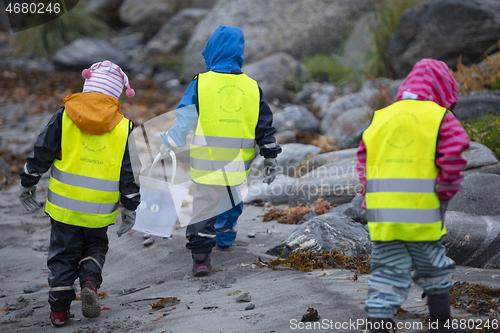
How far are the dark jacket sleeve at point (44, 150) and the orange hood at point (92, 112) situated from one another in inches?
5.0

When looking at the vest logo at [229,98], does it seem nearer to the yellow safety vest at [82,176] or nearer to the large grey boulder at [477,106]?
the yellow safety vest at [82,176]

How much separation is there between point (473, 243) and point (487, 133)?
8.83 ft

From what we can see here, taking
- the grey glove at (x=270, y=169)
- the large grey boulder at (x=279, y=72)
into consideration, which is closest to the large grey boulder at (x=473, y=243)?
the grey glove at (x=270, y=169)

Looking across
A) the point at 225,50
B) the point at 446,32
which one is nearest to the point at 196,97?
the point at 225,50

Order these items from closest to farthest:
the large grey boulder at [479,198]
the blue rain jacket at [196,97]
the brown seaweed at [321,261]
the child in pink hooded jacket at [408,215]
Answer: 1. the child in pink hooded jacket at [408,215]
2. the brown seaweed at [321,261]
3. the blue rain jacket at [196,97]
4. the large grey boulder at [479,198]

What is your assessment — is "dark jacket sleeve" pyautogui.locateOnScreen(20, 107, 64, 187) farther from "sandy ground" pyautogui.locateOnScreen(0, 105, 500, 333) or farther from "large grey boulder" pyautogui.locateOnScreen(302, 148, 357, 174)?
"large grey boulder" pyautogui.locateOnScreen(302, 148, 357, 174)

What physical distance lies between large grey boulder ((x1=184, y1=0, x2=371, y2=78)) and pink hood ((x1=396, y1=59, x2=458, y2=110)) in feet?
37.5

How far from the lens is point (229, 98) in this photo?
13.6ft

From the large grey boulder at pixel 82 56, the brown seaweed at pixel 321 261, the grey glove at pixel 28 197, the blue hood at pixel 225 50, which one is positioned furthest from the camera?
the large grey boulder at pixel 82 56

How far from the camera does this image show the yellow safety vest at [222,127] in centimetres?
412

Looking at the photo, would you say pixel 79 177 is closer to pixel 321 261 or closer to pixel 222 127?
pixel 222 127

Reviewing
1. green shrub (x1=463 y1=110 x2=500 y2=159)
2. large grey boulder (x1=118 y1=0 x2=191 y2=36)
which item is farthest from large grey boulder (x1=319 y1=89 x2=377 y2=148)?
large grey boulder (x1=118 y1=0 x2=191 y2=36)

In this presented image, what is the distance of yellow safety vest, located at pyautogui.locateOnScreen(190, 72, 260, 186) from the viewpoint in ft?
13.5

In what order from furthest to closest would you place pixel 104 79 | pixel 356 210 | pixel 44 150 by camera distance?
pixel 356 210
pixel 104 79
pixel 44 150
